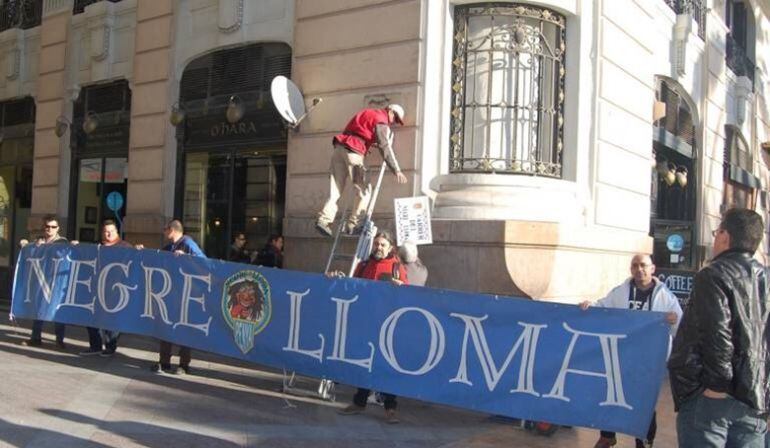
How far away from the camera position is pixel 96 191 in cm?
1509

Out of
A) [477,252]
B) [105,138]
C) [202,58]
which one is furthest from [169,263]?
[105,138]

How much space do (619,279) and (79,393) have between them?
23.8 ft

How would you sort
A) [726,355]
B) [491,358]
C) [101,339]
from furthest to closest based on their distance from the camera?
1. [101,339]
2. [491,358]
3. [726,355]

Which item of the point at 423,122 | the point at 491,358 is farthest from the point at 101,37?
the point at 491,358

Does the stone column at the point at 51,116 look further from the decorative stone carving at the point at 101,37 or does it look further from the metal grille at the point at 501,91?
the metal grille at the point at 501,91

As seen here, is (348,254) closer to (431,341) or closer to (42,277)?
(431,341)

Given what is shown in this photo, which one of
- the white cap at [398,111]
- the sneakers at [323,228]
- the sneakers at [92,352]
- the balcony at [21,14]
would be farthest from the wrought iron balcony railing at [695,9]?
the balcony at [21,14]

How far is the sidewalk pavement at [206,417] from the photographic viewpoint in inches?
→ 230

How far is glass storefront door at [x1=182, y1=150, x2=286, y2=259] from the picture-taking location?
12031mm

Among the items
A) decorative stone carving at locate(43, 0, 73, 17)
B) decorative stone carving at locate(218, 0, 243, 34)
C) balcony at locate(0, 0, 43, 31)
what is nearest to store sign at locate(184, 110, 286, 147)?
decorative stone carving at locate(218, 0, 243, 34)

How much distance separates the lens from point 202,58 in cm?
1275

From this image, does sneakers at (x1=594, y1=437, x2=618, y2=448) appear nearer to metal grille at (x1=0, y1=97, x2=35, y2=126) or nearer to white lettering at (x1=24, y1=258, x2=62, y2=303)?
white lettering at (x1=24, y1=258, x2=62, y2=303)

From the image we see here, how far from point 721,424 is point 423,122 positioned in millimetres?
6530

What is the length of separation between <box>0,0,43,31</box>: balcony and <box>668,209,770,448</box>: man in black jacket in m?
16.6
